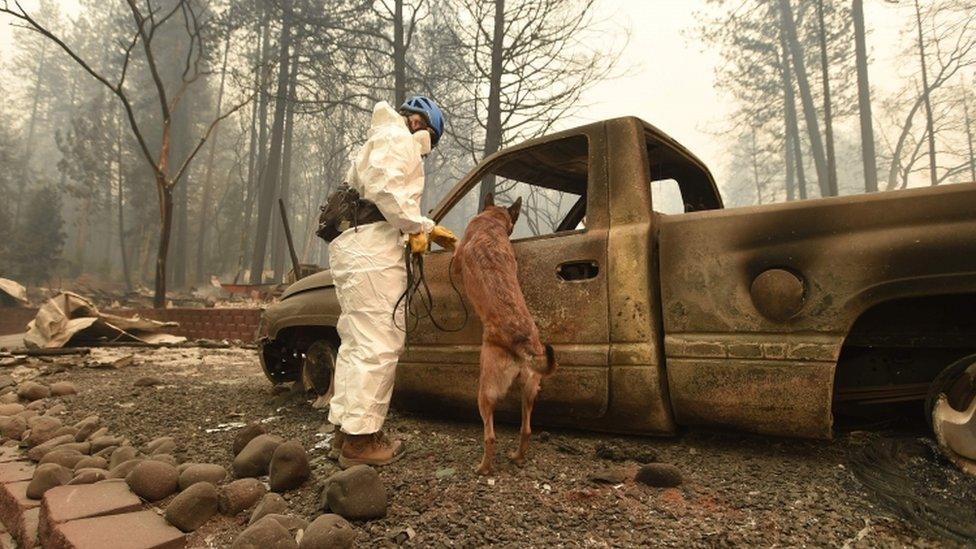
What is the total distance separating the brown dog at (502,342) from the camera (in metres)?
2.28

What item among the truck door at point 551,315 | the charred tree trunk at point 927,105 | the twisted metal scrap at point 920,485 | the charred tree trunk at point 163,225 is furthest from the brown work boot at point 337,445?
the charred tree trunk at point 927,105

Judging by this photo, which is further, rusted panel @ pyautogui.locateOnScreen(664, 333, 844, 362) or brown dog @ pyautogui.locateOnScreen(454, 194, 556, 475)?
brown dog @ pyautogui.locateOnScreen(454, 194, 556, 475)

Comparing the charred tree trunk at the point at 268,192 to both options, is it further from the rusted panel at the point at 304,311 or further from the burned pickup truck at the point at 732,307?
the burned pickup truck at the point at 732,307

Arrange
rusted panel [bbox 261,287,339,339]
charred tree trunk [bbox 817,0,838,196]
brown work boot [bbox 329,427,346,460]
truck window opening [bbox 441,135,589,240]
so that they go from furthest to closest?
charred tree trunk [bbox 817,0,838,196]
rusted panel [bbox 261,287,339,339]
truck window opening [bbox 441,135,589,240]
brown work boot [bbox 329,427,346,460]

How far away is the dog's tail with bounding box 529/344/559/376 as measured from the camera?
229 cm

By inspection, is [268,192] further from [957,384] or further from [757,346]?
[957,384]

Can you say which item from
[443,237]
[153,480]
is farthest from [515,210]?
[153,480]

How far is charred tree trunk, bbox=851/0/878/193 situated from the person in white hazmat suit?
19.3 metres

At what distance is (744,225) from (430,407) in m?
2.12

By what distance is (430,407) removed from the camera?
10.7 feet

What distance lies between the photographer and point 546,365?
230 cm

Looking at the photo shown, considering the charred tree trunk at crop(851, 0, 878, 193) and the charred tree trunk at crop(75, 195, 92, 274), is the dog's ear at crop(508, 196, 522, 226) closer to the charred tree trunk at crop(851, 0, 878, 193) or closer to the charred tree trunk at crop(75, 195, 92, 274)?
the charred tree trunk at crop(851, 0, 878, 193)

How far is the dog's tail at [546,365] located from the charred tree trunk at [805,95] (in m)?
21.5

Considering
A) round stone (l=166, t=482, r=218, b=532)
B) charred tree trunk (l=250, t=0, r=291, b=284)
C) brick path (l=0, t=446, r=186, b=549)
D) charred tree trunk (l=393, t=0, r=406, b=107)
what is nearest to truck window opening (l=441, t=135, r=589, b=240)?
round stone (l=166, t=482, r=218, b=532)
